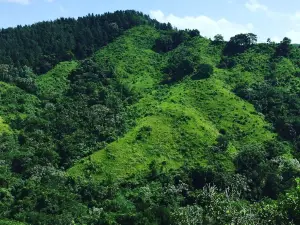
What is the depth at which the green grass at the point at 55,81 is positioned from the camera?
124287 mm

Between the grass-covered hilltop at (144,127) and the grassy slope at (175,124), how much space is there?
0.31 metres

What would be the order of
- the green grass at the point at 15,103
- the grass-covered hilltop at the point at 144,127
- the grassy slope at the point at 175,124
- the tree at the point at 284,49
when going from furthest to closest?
the tree at the point at 284,49 < the green grass at the point at 15,103 < the grassy slope at the point at 175,124 < the grass-covered hilltop at the point at 144,127

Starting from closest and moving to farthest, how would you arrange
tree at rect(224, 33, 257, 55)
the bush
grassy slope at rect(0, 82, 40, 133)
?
grassy slope at rect(0, 82, 40, 133) → the bush → tree at rect(224, 33, 257, 55)

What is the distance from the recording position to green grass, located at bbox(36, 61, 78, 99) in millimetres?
124287

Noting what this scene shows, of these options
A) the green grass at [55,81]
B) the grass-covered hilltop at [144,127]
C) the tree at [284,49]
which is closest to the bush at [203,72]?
the grass-covered hilltop at [144,127]

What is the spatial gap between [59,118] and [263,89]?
5301cm

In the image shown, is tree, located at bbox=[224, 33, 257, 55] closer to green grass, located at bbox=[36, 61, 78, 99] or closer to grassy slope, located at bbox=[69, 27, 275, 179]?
grassy slope, located at bbox=[69, 27, 275, 179]

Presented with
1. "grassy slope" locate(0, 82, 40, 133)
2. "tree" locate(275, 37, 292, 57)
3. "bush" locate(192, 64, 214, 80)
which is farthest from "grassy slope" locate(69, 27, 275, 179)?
"grassy slope" locate(0, 82, 40, 133)

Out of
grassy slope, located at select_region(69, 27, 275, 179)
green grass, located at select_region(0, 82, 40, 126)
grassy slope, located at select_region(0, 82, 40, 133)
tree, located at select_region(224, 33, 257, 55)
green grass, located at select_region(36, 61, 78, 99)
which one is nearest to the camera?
grassy slope, located at select_region(69, 27, 275, 179)

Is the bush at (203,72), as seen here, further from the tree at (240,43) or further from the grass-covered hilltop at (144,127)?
the tree at (240,43)

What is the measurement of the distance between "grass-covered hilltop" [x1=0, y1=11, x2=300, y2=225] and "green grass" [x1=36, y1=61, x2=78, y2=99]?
425 mm

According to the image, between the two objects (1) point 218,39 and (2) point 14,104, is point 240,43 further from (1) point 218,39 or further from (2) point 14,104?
(2) point 14,104

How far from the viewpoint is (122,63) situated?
144 m

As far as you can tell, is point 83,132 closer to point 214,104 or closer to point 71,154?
point 71,154
